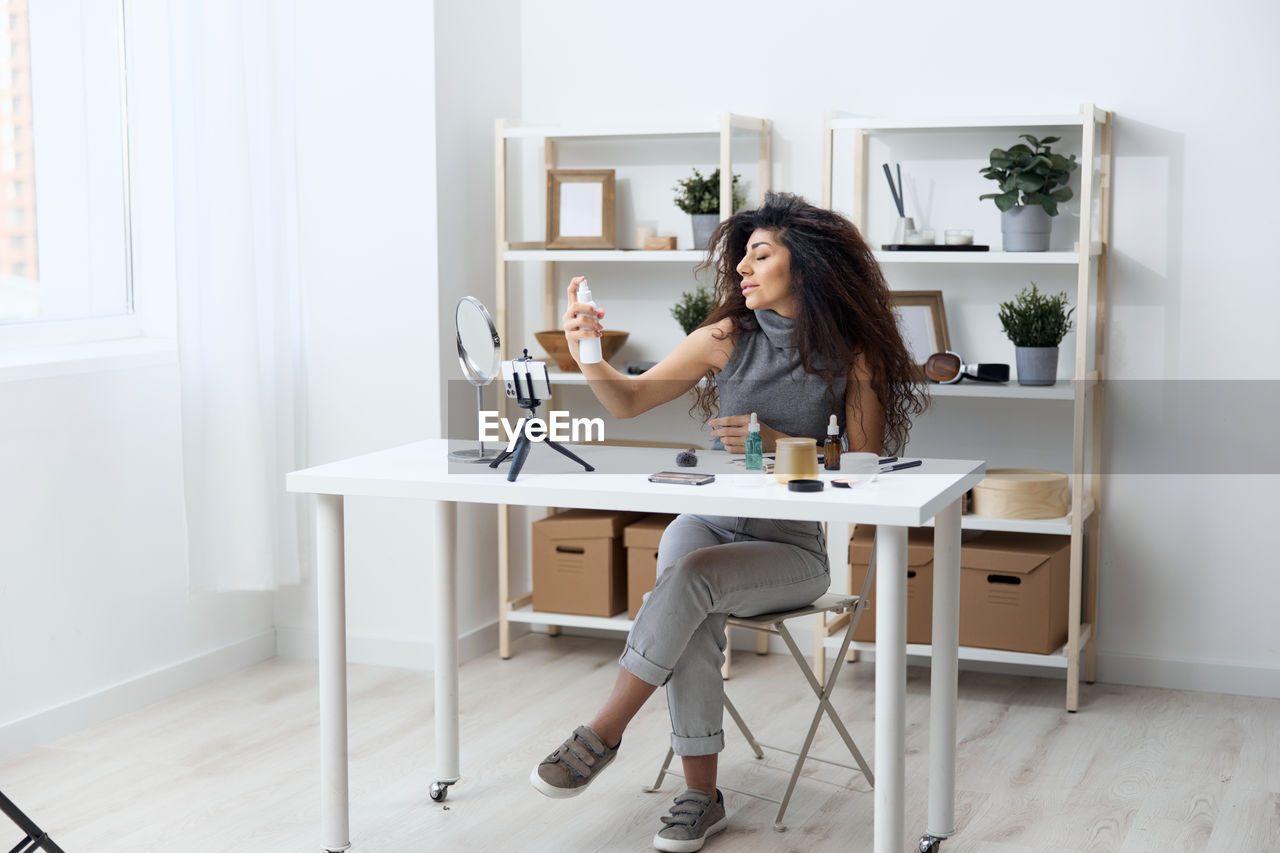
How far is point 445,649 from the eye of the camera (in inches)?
119

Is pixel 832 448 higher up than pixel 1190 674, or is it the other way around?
pixel 832 448

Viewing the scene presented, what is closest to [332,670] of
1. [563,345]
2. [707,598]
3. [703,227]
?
[707,598]

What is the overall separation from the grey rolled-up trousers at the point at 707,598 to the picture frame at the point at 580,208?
55.1 inches

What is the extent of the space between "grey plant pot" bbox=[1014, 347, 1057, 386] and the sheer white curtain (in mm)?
2107

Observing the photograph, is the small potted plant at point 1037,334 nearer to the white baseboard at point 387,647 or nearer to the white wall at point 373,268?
the white wall at point 373,268

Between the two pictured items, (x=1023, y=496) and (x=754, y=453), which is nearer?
(x=754, y=453)

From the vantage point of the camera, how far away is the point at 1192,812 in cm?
297

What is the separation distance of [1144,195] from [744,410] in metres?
1.53

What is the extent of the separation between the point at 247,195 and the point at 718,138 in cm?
141

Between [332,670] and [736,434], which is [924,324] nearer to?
[736,434]

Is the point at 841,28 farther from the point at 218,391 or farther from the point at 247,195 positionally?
the point at 218,391

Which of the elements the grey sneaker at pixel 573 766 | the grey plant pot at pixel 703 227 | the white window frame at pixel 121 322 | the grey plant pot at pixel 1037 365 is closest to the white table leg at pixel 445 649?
the grey sneaker at pixel 573 766

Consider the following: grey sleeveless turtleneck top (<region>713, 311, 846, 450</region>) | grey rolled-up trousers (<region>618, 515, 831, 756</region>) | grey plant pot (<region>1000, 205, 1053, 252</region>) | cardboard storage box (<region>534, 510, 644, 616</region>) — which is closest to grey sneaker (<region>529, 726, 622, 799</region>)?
grey rolled-up trousers (<region>618, 515, 831, 756</region>)

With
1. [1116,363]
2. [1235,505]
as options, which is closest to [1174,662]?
[1235,505]
